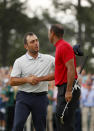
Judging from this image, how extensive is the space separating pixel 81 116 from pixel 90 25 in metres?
21.4

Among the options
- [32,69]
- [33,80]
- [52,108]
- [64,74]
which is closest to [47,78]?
[33,80]

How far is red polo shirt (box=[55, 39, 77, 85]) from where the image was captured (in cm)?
670

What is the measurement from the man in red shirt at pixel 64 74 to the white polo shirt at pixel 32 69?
28.4 inches

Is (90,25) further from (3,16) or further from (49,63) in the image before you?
(49,63)

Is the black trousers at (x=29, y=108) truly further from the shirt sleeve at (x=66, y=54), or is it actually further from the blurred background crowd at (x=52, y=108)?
the blurred background crowd at (x=52, y=108)

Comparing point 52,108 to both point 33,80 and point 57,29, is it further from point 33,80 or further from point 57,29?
point 57,29

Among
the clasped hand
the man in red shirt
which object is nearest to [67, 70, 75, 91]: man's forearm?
the man in red shirt

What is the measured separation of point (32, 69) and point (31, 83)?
0.28 m

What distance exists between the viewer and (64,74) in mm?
6844

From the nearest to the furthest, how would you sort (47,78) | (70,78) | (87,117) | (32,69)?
(70,78) → (47,78) → (32,69) → (87,117)

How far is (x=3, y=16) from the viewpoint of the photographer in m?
34.5

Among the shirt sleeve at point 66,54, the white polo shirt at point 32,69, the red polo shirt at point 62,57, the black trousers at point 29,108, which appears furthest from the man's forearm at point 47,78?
the shirt sleeve at point 66,54

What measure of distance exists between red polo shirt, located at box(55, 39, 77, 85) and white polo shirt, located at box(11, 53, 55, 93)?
0.73 metres

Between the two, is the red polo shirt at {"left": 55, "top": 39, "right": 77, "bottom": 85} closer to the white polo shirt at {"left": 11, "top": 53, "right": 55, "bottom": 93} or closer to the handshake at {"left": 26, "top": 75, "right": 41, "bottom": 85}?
the handshake at {"left": 26, "top": 75, "right": 41, "bottom": 85}
